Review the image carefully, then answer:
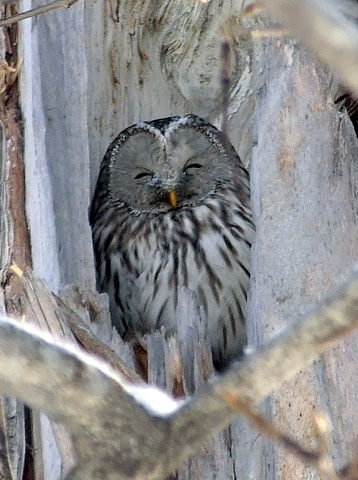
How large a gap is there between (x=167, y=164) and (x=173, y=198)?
0.59 feet

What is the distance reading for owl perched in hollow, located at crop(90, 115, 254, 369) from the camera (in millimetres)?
3432

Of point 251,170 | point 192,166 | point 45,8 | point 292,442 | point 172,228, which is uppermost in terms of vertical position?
point 45,8

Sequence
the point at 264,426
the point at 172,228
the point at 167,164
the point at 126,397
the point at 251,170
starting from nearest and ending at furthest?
the point at 264,426, the point at 126,397, the point at 251,170, the point at 172,228, the point at 167,164

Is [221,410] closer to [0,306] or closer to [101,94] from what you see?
[0,306]

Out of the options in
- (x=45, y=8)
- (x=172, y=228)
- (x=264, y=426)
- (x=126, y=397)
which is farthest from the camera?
(x=172, y=228)

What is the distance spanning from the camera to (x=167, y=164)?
3676 millimetres

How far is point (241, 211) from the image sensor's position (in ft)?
12.0

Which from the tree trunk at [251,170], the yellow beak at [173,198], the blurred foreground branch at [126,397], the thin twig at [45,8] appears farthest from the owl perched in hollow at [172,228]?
the blurred foreground branch at [126,397]

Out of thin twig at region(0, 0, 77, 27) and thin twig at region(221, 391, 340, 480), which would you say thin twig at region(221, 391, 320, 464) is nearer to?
thin twig at region(221, 391, 340, 480)

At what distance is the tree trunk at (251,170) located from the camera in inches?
106

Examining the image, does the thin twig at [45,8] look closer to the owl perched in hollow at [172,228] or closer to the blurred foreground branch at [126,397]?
the blurred foreground branch at [126,397]

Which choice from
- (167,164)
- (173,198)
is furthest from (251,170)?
(167,164)

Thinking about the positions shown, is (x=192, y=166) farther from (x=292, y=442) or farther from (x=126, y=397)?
(x=292, y=442)

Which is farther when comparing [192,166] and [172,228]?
[192,166]
